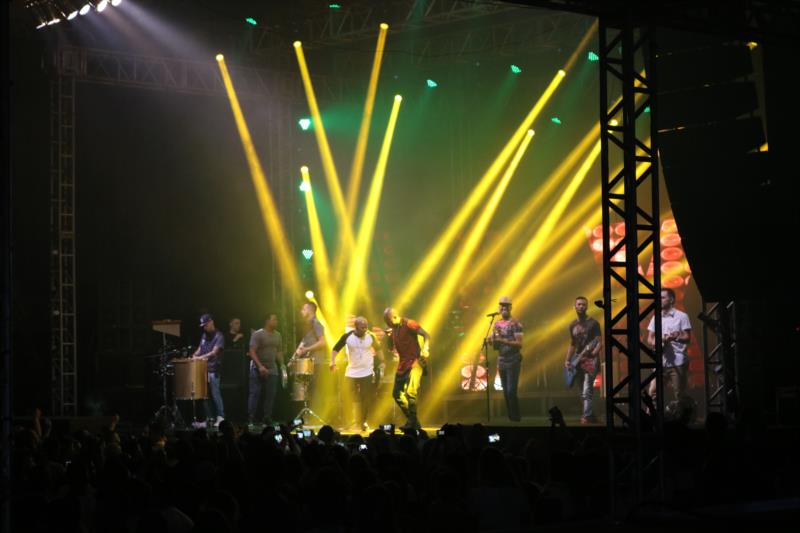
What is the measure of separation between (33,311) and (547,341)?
970cm

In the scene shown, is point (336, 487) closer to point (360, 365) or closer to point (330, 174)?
point (360, 365)

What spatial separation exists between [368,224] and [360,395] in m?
6.56

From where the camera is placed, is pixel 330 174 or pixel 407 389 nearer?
pixel 407 389

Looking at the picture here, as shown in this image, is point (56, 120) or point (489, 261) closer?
point (56, 120)

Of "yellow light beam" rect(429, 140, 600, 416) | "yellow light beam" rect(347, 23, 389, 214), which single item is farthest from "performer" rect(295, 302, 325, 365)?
"yellow light beam" rect(347, 23, 389, 214)

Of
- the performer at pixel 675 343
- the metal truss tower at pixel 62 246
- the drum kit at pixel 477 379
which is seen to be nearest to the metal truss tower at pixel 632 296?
the performer at pixel 675 343

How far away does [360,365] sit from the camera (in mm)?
17641

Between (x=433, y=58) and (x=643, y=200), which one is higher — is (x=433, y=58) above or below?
above

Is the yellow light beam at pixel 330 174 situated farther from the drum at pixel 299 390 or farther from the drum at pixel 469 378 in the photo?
the drum at pixel 299 390

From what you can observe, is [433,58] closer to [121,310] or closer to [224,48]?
[224,48]

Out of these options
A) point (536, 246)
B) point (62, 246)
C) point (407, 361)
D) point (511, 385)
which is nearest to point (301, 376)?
point (407, 361)

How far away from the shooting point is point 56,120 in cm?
1872

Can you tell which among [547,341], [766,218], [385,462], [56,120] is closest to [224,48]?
[56,120]

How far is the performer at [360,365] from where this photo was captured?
690 inches
